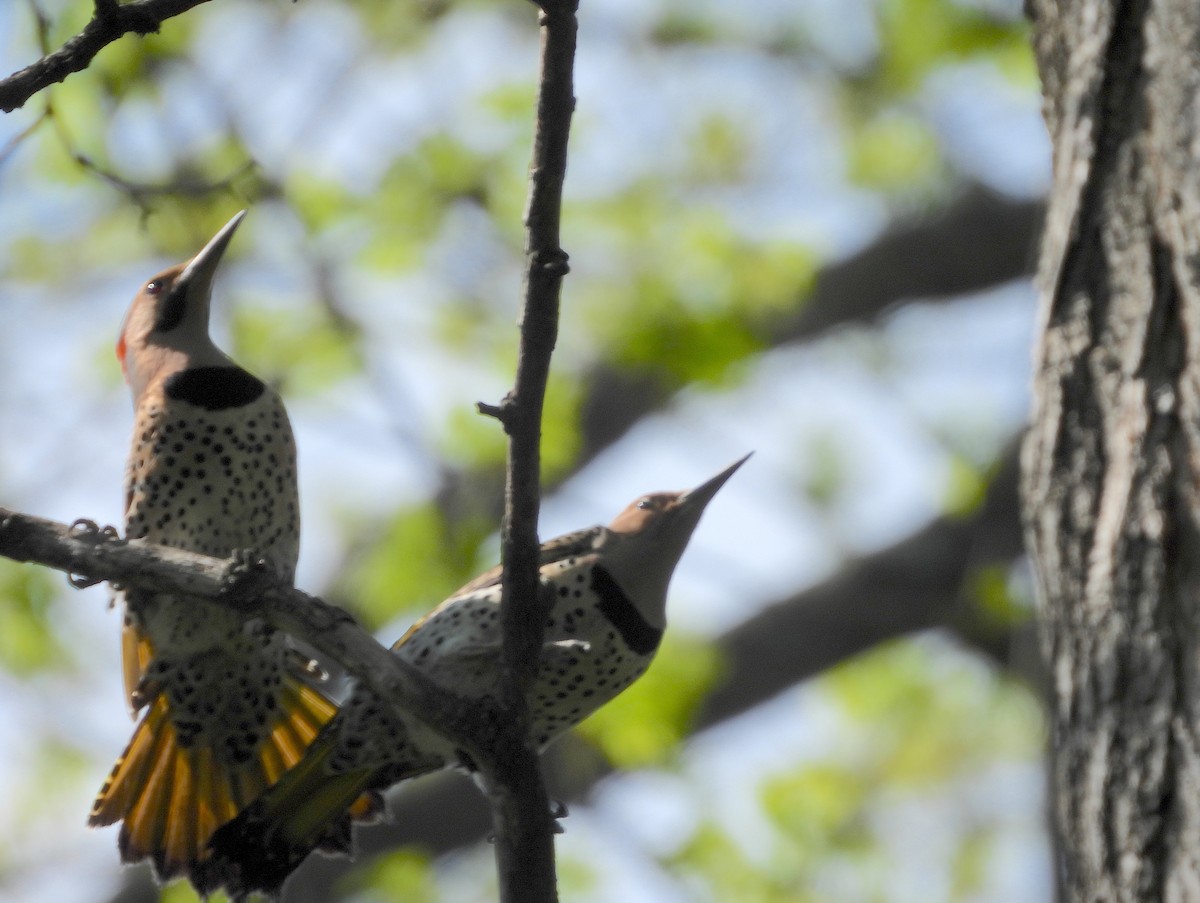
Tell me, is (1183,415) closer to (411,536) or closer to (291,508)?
(291,508)

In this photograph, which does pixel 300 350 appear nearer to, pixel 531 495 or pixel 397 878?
pixel 397 878

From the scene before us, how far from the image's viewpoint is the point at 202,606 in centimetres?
427

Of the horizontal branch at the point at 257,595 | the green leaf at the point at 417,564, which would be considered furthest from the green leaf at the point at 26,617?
the horizontal branch at the point at 257,595

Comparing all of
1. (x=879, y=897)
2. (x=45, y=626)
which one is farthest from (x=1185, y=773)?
(x=45, y=626)

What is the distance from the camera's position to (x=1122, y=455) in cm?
309

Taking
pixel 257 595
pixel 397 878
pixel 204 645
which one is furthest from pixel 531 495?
pixel 397 878

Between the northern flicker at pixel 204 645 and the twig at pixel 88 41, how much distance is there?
5.77 feet

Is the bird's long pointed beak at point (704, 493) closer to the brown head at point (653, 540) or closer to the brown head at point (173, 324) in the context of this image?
the brown head at point (653, 540)

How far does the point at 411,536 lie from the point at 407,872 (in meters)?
1.68

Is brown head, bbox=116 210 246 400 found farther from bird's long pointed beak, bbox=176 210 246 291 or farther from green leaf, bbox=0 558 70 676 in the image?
green leaf, bbox=0 558 70 676

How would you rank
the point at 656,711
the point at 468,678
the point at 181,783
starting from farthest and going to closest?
the point at 656,711, the point at 181,783, the point at 468,678

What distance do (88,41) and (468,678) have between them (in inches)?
67.7

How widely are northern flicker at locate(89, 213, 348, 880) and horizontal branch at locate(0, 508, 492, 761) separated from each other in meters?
1.35

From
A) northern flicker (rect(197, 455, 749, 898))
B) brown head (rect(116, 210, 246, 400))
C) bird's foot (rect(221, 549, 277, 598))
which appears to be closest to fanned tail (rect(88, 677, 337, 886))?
northern flicker (rect(197, 455, 749, 898))
